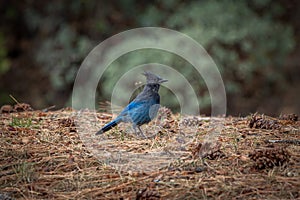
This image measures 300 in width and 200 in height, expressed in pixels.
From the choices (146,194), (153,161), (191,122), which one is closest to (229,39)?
(191,122)

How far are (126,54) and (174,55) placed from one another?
75cm

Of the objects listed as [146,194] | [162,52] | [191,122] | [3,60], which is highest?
[3,60]

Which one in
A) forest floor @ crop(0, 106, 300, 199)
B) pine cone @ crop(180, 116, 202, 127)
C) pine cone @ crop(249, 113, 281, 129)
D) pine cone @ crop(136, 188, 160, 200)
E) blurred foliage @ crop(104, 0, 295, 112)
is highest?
blurred foliage @ crop(104, 0, 295, 112)

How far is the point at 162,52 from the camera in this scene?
7.06m

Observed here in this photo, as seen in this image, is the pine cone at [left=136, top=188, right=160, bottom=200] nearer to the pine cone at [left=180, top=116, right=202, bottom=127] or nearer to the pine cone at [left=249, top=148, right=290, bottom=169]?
the pine cone at [left=249, top=148, right=290, bottom=169]

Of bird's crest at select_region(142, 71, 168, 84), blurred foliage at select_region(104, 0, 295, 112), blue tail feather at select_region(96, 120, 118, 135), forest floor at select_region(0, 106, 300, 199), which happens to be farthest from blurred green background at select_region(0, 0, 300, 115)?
forest floor at select_region(0, 106, 300, 199)

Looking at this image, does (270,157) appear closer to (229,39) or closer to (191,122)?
(191,122)

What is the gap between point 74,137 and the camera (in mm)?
3822

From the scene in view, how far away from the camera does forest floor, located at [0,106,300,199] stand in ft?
9.09

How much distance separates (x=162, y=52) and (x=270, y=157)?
14.0 feet

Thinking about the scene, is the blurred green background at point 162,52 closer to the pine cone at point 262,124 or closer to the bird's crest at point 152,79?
the bird's crest at point 152,79

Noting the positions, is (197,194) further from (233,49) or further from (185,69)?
(233,49)

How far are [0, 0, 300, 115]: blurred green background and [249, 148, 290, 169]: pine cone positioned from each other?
4042 millimetres

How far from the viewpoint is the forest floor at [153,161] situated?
2770 mm
